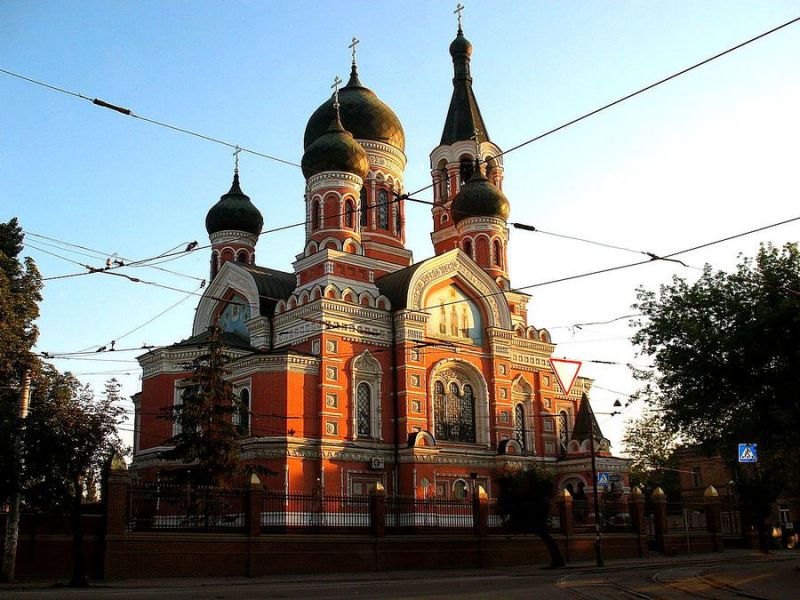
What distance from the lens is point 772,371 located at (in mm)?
21812

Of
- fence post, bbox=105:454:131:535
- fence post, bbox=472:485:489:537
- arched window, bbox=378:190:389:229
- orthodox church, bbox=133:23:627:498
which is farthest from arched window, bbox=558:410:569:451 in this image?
fence post, bbox=105:454:131:535

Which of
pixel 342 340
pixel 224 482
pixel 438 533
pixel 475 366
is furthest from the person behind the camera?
pixel 475 366

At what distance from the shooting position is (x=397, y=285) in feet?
109

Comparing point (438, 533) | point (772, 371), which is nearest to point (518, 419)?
point (438, 533)

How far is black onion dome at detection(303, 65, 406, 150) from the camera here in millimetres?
39219

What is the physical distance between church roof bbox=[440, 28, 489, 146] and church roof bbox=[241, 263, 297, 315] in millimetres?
11683

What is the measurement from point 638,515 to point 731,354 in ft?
35.5

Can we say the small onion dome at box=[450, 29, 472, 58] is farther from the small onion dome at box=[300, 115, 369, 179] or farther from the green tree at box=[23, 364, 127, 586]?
the green tree at box=[23, 364, 127, 586]

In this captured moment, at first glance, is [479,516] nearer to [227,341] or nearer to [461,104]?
[227,341]

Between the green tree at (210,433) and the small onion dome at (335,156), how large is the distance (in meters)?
10.5

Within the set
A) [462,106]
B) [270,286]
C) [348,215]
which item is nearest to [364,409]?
[270,286]

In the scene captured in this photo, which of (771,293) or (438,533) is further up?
(771,293)

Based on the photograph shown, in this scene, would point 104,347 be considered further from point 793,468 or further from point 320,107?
point 320,107

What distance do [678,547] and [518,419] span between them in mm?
7785
